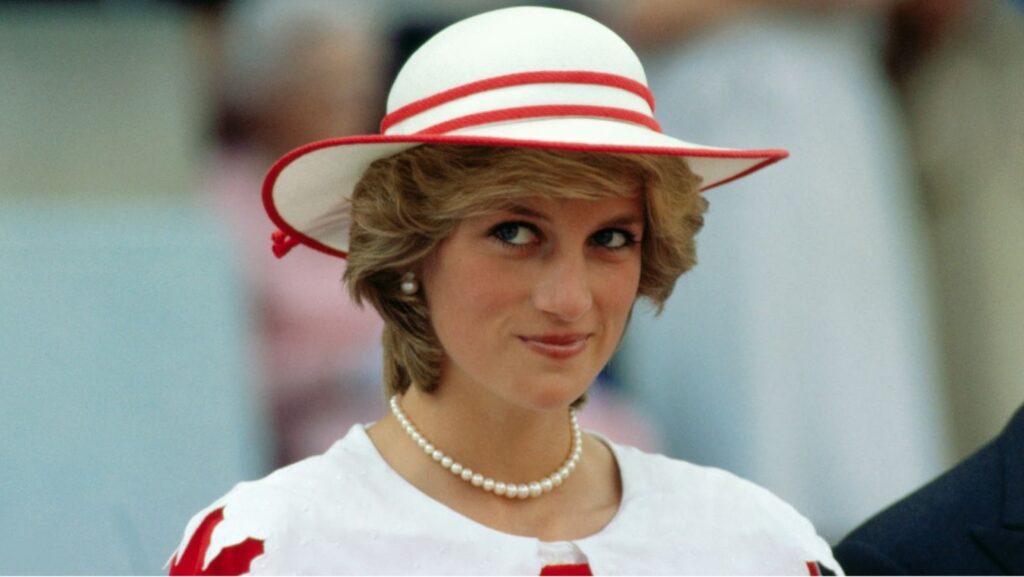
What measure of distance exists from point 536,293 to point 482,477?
0.36 metres

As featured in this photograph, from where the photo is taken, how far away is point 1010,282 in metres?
5.71

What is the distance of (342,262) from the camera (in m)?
4.74

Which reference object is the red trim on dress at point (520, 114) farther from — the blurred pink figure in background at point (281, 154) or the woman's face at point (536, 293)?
the blurred pink figure in background at point (281, 154)

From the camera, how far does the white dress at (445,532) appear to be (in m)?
2.78

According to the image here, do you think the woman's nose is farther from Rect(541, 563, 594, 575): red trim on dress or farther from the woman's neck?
Rect(541, 563, 594, 575): red trim on dress

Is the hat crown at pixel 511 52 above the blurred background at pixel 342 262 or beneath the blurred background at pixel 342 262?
above

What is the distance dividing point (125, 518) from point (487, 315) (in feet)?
5.34

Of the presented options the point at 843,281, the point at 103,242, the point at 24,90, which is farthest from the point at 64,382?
the point at 843,281

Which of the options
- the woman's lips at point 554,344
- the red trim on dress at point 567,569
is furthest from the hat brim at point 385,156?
the red trim on dress at point 567,569

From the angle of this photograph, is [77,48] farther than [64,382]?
Yes

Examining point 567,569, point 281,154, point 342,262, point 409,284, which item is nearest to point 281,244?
point 409,284

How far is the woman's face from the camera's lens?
281 cm

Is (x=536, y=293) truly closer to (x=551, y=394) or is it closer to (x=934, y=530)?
(x=551, y=394)

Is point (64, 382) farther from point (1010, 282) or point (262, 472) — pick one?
point (1010, 282)
